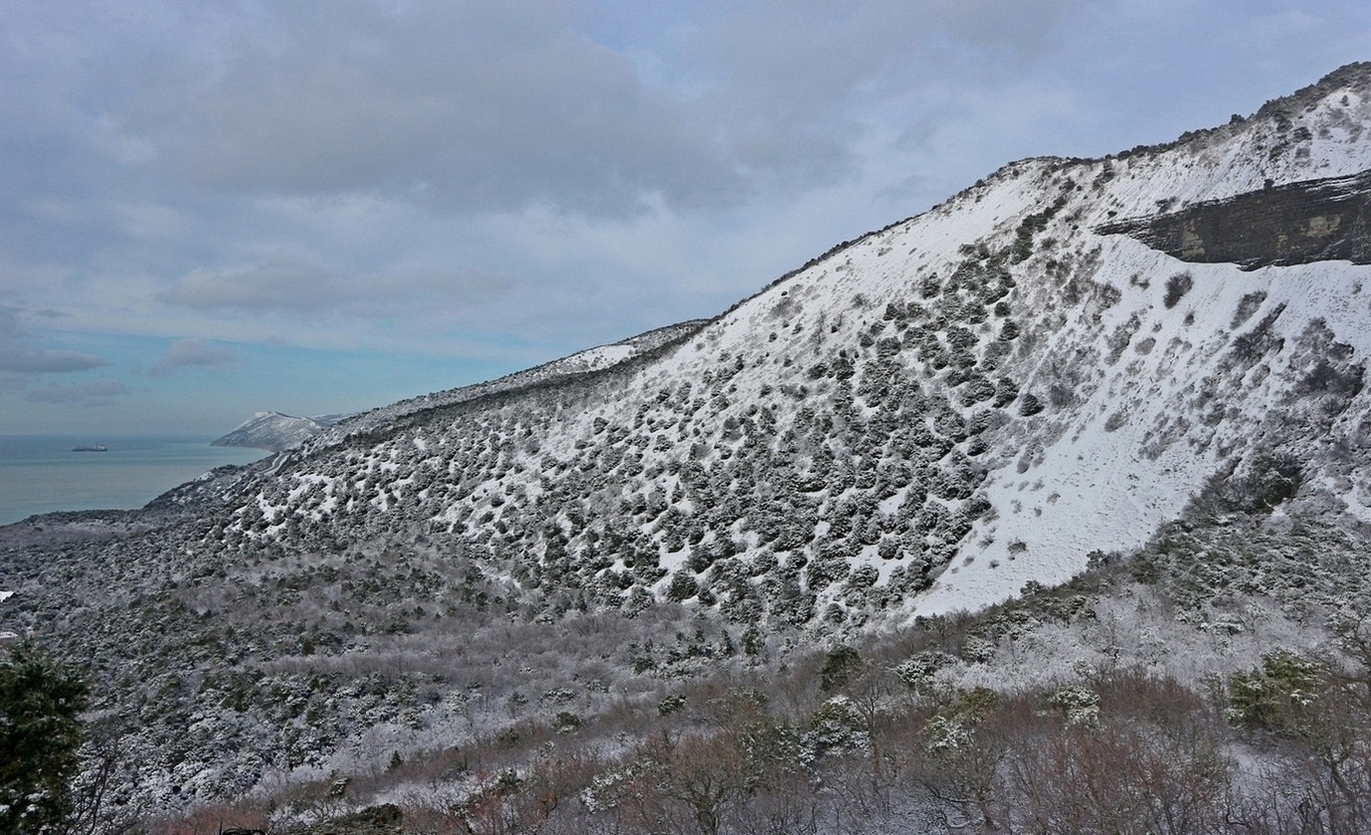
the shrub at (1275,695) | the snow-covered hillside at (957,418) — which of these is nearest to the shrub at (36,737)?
the shrub at (1275,695)

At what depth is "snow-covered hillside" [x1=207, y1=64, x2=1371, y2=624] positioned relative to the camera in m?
20.5

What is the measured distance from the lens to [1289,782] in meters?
8.02

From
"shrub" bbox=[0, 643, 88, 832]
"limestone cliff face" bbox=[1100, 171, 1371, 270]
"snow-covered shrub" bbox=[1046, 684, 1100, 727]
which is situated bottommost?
"snow-covered shrub" bbox=[1046, 684, 1100, 727]

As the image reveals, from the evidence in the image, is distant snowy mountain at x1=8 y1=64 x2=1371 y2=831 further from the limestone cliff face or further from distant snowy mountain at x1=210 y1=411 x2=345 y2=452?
distant snowy mountain at x1=210 y1=411 x2=345 y2=452

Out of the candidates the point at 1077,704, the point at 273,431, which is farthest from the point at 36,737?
the point at 273,431

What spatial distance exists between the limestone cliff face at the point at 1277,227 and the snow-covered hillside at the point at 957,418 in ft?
0.87

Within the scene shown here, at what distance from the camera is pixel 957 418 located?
26.2m

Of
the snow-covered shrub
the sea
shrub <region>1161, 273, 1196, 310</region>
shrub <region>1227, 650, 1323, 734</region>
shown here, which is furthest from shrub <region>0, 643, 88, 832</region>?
the sea

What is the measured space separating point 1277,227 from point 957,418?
13193 mm

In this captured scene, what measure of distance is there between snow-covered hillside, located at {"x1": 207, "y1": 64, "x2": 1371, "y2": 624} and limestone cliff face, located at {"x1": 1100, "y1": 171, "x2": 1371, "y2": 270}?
27 centimetres

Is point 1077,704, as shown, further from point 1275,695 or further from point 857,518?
point 857,518

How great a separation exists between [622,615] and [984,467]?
14.1m

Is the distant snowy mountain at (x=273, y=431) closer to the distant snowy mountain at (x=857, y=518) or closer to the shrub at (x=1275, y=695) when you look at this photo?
the distant snowy mountain at (x=857, y=518)

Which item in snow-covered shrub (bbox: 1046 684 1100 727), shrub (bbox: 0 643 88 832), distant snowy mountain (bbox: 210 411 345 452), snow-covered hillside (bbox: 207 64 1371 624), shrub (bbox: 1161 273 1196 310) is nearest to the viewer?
shrub (bbox: 0 643 88 832)
